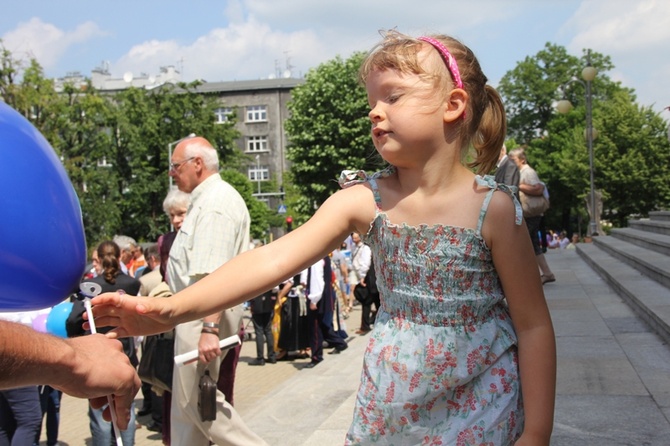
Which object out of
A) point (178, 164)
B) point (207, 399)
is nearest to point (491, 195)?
point (207, 399)

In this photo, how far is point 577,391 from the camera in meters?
5.25

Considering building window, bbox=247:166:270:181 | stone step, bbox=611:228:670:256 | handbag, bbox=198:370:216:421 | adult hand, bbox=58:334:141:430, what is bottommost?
handbag, bbox=198:370:216:421

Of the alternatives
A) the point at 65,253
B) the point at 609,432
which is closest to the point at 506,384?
the point at 65,253

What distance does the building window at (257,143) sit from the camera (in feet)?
281

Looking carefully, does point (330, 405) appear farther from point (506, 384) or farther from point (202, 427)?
point (506, 384)

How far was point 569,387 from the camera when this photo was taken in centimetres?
538

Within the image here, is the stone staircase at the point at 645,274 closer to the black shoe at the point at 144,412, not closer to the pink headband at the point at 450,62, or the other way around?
the pink headband at the point at 450,62

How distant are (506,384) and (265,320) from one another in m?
10.8

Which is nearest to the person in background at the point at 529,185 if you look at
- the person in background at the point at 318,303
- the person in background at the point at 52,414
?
the person in background at the point at 318,303

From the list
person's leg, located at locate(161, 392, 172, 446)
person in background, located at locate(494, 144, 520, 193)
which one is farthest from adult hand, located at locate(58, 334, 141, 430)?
person in background, located at locate(494, 144, 520, 193)

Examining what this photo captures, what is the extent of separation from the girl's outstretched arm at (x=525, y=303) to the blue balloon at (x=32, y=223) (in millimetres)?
1191

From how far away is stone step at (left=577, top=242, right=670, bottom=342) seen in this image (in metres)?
6.82

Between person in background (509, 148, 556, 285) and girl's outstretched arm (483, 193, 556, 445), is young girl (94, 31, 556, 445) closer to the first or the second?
girl's outstretched arm (483, 193, 556, 445)

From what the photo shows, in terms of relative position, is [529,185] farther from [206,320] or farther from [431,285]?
[431,285]
